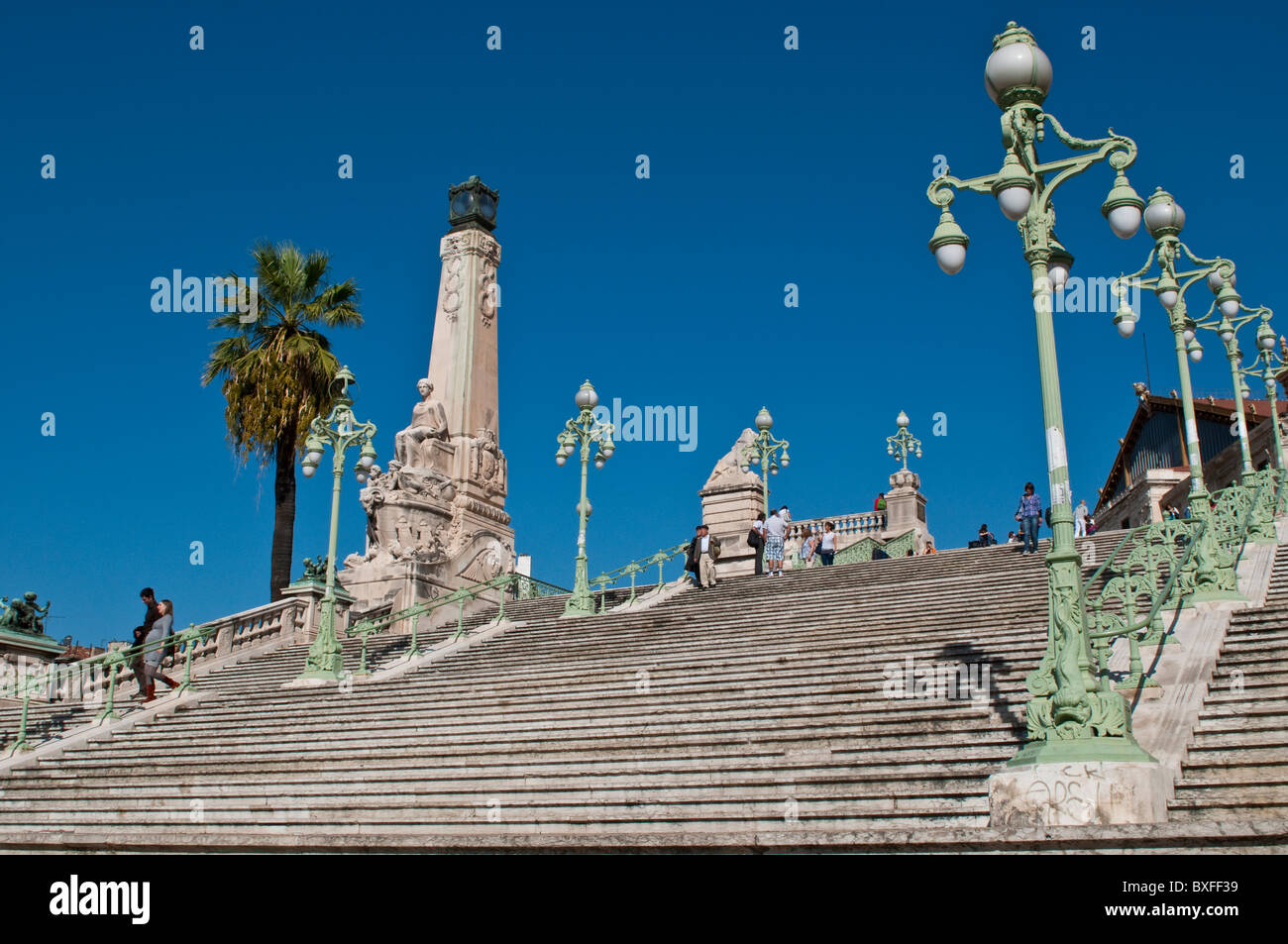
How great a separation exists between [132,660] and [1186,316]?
55.9 feet

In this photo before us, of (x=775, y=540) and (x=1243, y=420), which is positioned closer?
(x=1243, y=420)

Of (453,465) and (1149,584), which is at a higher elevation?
(453,465)

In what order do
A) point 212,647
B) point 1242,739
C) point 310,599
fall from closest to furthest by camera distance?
point 1242,739
point 212,647
point 310,599

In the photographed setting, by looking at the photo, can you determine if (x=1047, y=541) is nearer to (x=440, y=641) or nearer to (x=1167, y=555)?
(x=1167, y=555)

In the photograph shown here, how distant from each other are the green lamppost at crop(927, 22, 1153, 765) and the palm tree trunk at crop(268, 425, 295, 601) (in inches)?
840

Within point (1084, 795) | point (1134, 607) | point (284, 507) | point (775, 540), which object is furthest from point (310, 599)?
point (1084, 795)

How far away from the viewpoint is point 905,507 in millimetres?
33000

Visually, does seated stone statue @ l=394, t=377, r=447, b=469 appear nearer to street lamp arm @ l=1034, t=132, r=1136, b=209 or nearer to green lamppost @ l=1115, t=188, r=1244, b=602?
green lamppost @ l=1115, t=188, r=1244, b=602

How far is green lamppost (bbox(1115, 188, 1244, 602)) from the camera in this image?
44.4 feet

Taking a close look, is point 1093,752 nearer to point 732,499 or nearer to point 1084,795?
point 1084,795

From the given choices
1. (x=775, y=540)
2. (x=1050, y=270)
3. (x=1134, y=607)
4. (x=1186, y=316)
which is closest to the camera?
(x=1050, y=270)

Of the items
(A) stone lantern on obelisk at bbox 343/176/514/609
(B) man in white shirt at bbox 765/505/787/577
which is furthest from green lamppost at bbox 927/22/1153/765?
(A) stone lantern on obelisk at bbox 343/176/514/609

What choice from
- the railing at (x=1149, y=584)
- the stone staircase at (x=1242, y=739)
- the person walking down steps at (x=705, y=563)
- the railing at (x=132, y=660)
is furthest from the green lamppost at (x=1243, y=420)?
the railing at (x=132, y=660)

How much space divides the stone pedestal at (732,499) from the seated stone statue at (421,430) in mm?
7745
